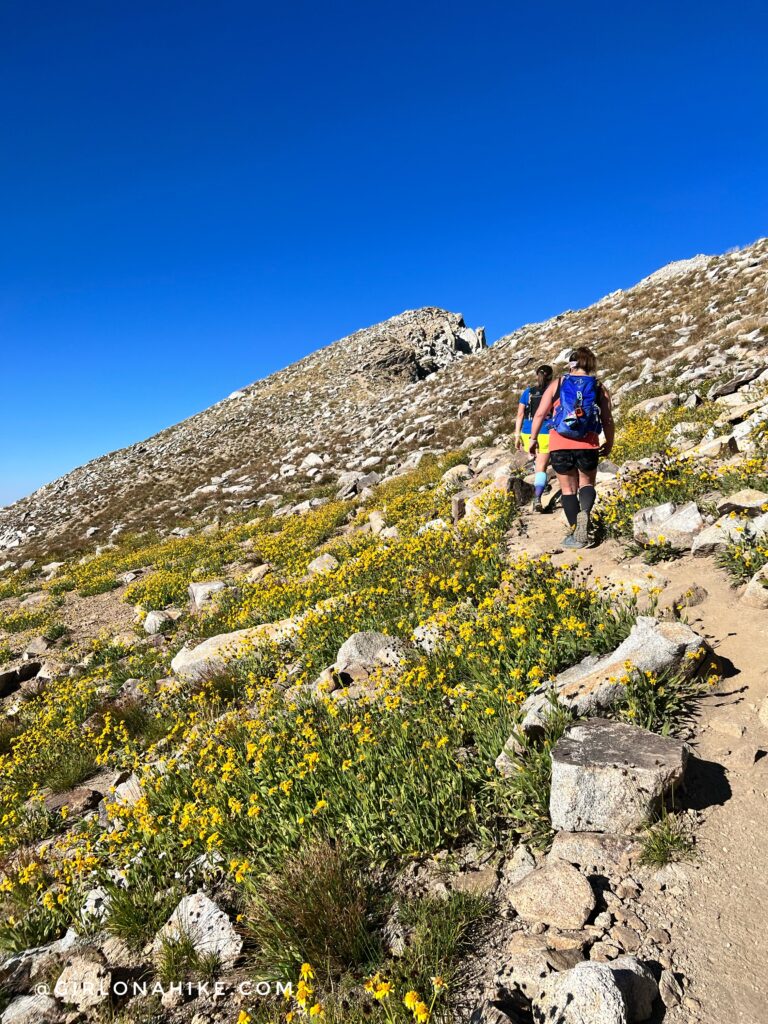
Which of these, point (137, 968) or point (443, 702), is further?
point (443, 702)

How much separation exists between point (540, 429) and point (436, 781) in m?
6.63

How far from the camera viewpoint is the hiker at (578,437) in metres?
7.30

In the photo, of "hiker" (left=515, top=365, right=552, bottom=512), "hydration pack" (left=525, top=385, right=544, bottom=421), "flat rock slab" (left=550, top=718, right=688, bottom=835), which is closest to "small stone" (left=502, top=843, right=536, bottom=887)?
"flat rock slab" (left=550, top=718, right=688, bottom=835)

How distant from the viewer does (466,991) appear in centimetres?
252

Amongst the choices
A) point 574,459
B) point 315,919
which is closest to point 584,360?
point 574,459

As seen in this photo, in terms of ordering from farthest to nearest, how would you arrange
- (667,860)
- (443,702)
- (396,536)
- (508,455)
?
(508,455)
(396,536)
(443,702)
(667,860)

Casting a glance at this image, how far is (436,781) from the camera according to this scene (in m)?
3.77

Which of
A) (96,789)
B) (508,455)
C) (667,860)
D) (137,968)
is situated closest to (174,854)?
(137,968)

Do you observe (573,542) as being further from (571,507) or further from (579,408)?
(579,408)

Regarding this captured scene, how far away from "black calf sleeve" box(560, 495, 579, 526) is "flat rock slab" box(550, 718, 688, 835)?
471 cm

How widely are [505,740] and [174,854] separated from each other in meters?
2.88

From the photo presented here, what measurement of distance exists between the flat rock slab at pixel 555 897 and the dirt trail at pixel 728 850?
0.38 metres

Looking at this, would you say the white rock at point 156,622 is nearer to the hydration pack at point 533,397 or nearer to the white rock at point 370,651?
the white rock at point 370,651

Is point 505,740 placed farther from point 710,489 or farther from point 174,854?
point 710,489
